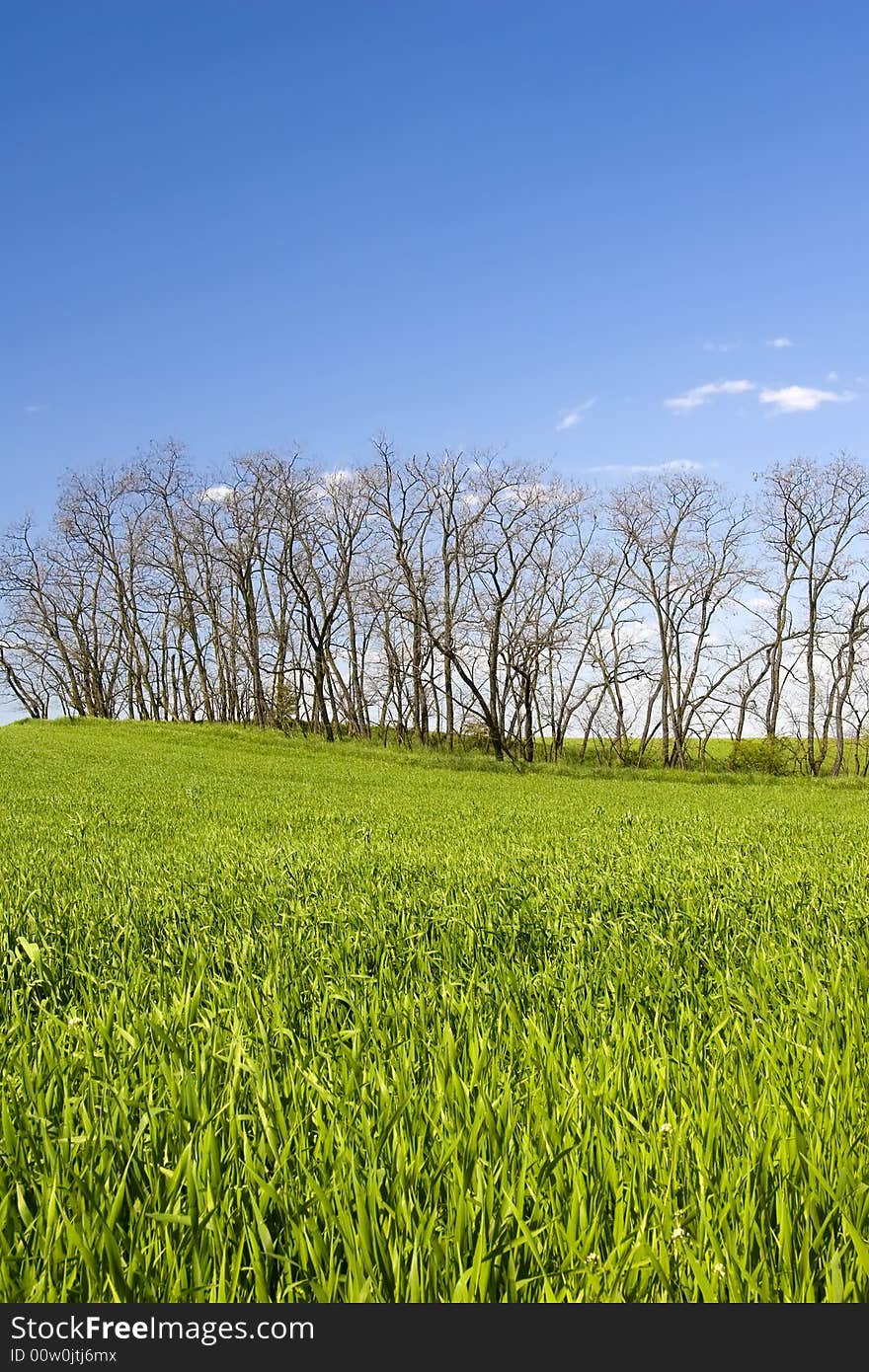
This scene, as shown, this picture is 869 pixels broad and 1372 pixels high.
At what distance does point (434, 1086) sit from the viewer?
279 centimetres

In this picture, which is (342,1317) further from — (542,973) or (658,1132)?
(542,973)

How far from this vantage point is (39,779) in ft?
68.9

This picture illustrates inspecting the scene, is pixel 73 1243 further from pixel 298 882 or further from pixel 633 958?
pixel 298 882

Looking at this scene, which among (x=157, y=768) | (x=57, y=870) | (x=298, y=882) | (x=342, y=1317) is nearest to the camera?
(x=342, y=1317)

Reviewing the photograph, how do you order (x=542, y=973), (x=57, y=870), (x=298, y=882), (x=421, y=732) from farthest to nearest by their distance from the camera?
(x=421, y=732) → (x=57, y=870) → (x=298, y=882) → (x=542, y=973)

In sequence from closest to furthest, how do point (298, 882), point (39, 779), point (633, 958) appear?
point (633, 958) → point (298, 882) → point (39, 779)

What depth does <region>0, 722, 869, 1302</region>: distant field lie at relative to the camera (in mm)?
1897

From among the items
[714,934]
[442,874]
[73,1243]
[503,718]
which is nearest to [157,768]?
[442,874]

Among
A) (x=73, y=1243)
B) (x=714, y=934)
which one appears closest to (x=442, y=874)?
(x=714, y=934)

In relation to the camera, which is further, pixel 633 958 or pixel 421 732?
pixel 421 732

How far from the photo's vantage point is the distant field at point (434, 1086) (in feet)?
6.23

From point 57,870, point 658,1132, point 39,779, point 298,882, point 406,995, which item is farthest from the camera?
point 39,779

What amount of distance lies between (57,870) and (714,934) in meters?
5.81

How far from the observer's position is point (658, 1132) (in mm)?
2395
